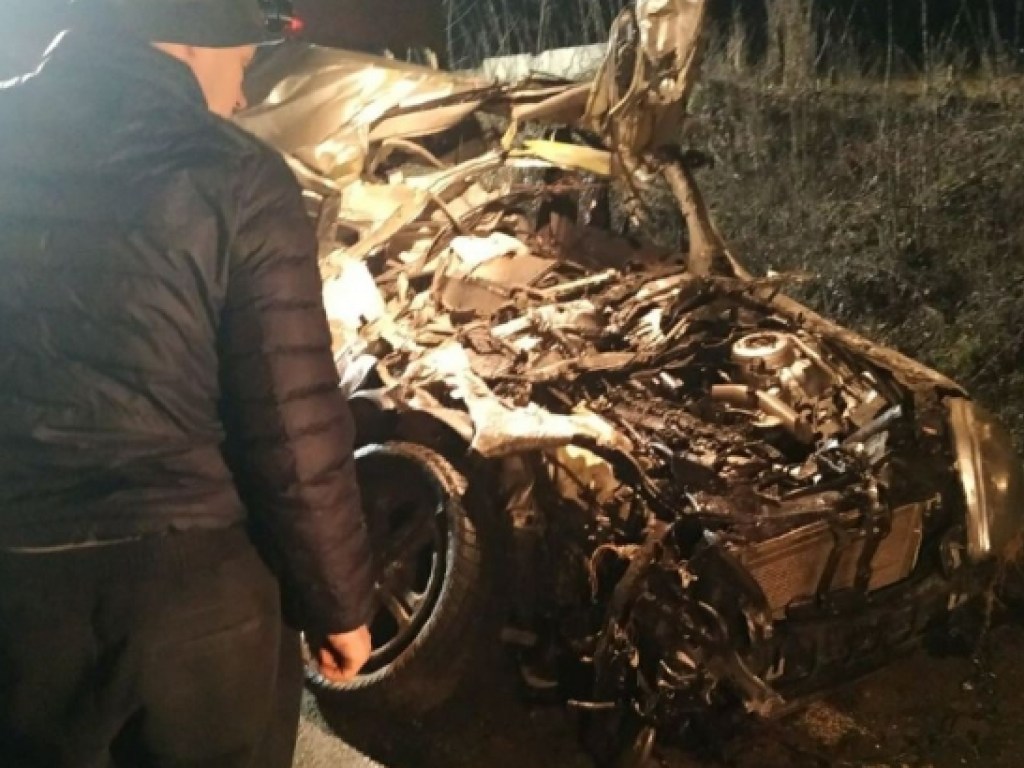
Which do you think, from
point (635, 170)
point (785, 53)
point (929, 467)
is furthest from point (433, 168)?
point (785, 53)

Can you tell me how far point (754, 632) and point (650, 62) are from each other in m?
2.55

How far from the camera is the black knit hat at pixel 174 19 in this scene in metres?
1.58

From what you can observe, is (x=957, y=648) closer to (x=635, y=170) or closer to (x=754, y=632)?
(x=754, y=632)

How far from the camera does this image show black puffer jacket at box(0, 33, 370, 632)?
61.0 inches

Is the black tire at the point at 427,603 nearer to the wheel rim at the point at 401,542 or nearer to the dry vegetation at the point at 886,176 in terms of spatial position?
the wheel rim at the point at 401,542

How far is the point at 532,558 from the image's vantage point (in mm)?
3166

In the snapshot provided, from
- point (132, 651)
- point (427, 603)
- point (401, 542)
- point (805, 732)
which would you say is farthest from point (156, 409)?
point (805, 732)

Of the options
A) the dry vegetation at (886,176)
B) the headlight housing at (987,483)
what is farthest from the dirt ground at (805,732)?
the dry vegetation at (886,176)

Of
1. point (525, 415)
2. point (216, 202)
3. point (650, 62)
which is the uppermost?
point (216, 202)

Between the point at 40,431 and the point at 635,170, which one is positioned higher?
the point at 40,431

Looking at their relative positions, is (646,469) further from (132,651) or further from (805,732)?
(132,651)

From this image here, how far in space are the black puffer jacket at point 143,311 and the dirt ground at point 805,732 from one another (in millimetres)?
1812

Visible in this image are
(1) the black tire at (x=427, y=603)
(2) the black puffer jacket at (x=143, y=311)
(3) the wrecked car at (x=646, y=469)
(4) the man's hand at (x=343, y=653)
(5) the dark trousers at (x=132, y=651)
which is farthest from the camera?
(1) the black tire at (x=427, y=603)

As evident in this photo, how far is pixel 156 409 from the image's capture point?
5.34ft
